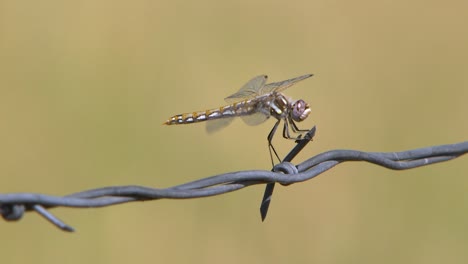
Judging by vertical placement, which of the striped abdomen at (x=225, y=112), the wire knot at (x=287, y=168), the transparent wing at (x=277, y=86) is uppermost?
the transparent wing at (x=277, y=86)

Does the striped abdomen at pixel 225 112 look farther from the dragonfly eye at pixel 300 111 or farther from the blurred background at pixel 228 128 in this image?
the blurred background at pixel 228 128

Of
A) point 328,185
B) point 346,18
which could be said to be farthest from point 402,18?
point 328,185

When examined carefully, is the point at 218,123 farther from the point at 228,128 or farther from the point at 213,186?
the point at 228,128

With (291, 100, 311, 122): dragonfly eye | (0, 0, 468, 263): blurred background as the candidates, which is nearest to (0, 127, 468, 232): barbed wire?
(291, 100, 311, 122): dragonfly eye

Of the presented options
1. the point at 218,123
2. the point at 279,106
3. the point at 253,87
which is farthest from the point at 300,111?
the point at 218,123

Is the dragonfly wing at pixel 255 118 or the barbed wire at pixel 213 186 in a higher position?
the dragonfly wing at pixel 255 118

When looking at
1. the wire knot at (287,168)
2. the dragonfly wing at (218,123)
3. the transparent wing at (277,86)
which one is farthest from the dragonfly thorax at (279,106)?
the wire knot at (287,168)
